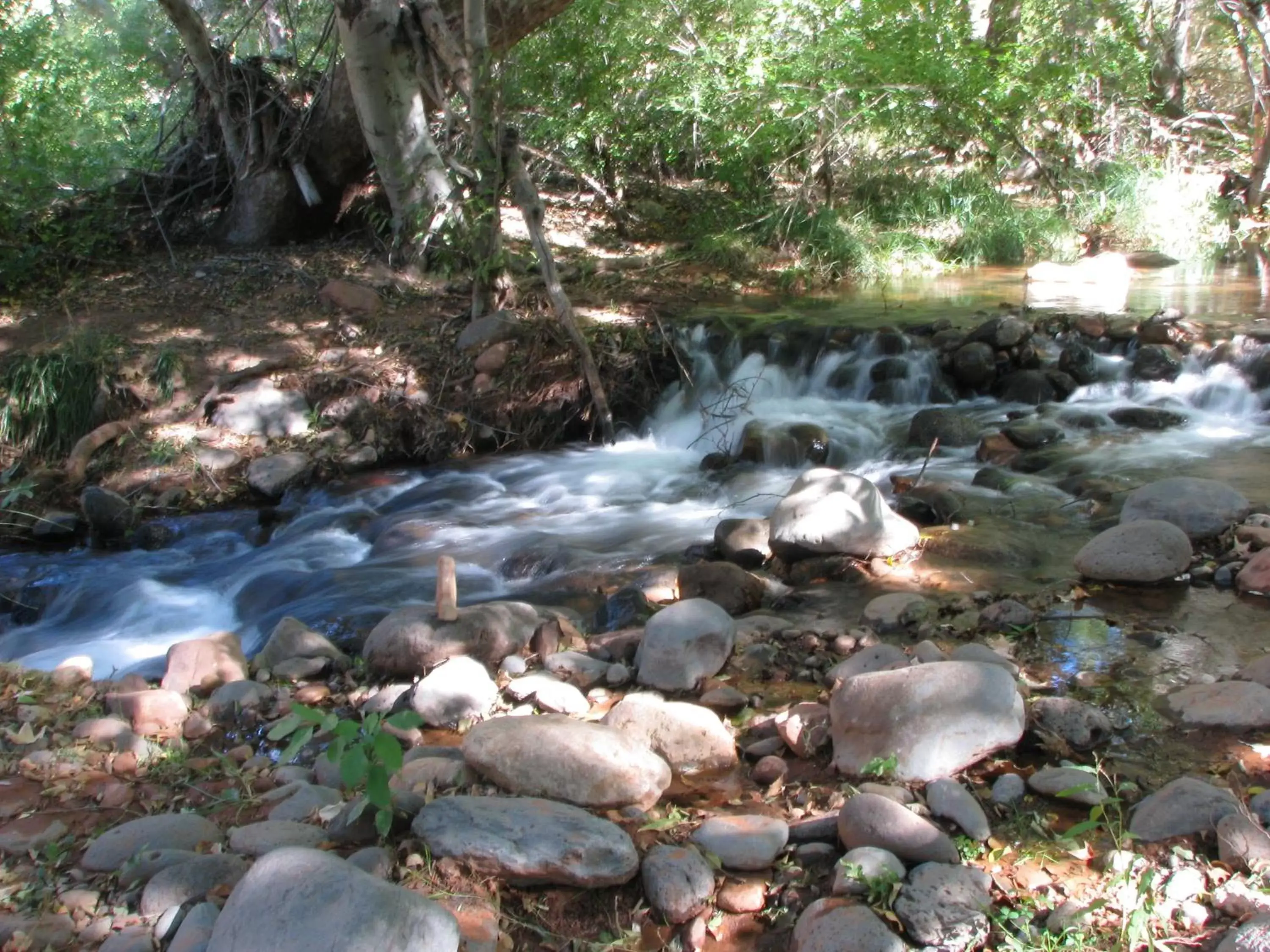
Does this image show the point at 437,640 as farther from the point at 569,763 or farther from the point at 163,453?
the point at 163,453

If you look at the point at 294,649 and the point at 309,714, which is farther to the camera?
the point at 294,649

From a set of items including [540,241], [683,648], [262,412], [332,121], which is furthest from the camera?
[332,121]

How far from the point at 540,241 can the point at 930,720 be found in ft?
17.3

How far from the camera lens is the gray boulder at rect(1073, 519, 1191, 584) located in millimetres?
4480

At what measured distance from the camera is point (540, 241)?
7.47m

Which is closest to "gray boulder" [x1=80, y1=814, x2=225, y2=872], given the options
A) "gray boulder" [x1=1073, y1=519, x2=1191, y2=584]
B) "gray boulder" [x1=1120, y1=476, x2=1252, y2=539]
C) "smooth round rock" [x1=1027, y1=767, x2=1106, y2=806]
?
"smooth round rock" [x1=1027, y1=767, x2=1106, y2=806]

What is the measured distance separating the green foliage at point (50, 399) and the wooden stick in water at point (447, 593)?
464cm

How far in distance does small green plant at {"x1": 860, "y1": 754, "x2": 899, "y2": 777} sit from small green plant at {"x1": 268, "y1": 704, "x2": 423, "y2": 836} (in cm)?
125

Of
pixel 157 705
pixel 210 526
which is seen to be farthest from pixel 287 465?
pixel 157 705

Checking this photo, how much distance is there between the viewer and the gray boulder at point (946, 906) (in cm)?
229

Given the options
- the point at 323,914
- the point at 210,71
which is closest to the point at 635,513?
the point at 323,914

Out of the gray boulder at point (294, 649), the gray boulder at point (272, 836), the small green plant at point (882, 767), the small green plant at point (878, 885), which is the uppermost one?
the gray boulder at point (272, 836)

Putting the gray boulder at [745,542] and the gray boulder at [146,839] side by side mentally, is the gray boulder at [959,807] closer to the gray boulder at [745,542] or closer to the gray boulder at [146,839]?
the gray boulder at [146,839]

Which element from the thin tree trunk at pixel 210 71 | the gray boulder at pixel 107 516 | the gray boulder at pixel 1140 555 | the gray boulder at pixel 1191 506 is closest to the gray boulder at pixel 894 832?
the gray boulder at pixel 1140 555
